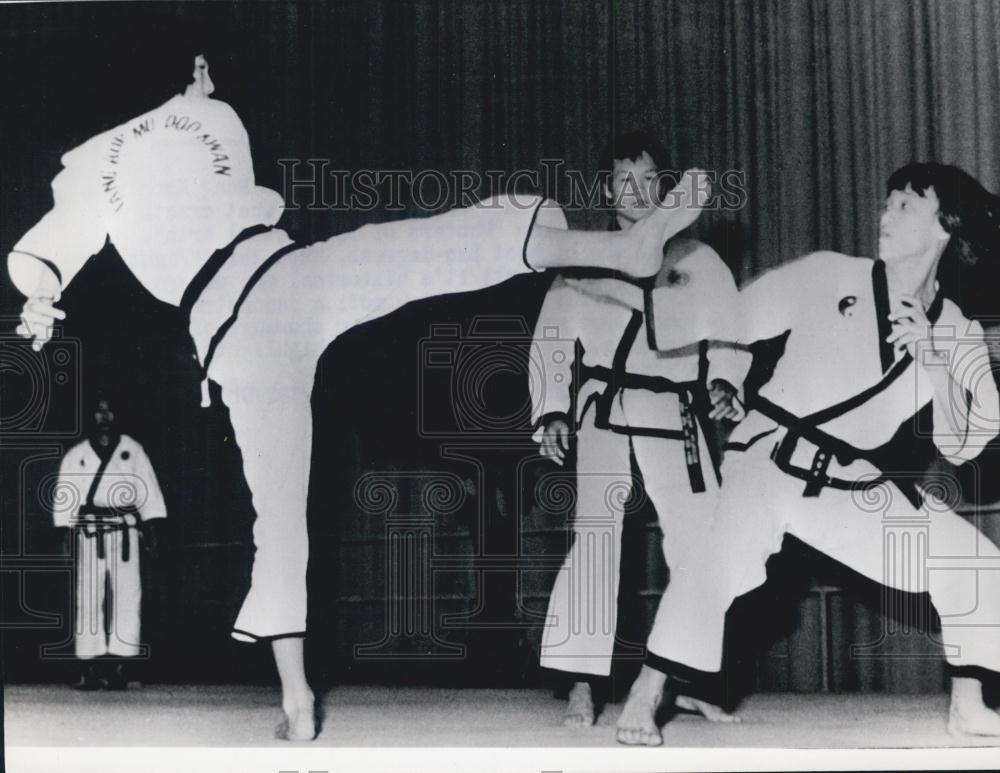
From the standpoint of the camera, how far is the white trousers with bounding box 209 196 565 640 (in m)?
4.73

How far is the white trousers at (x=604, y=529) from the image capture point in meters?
4.65

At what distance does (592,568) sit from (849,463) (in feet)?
3.32

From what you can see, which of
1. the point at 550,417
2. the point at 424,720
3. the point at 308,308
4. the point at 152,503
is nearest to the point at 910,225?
the point at 550,417

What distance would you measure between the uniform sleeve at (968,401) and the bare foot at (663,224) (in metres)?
1.03

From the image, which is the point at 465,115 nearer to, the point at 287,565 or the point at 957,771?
the point at 287,565

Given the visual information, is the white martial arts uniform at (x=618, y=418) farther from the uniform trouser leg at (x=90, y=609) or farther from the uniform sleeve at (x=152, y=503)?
the uniform trouser leg at (x=90, y=609)

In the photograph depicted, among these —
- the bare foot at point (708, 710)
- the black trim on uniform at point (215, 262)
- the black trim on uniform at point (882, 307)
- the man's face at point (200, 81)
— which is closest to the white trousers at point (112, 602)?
the black trim on uniform at point (215, 262)

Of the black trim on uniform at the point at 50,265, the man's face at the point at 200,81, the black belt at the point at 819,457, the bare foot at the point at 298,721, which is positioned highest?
the man's face at the point at 200,81

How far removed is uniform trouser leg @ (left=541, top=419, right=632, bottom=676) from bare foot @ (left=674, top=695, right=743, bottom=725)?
311 millimetres

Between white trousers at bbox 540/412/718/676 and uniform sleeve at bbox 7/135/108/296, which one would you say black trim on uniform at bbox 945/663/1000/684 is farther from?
uniform sleeve at bbox 7/135/108/296

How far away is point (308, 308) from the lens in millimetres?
4758

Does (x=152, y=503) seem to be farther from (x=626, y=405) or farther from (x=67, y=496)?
(x=626, y=405)

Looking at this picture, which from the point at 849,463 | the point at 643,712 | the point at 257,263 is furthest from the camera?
the point at 257,263

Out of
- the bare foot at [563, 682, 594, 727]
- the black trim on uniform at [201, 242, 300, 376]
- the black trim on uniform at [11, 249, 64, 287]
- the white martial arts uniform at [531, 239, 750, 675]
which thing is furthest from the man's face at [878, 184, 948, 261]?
the black trim on uniform at [11, 249, 64, 287]
